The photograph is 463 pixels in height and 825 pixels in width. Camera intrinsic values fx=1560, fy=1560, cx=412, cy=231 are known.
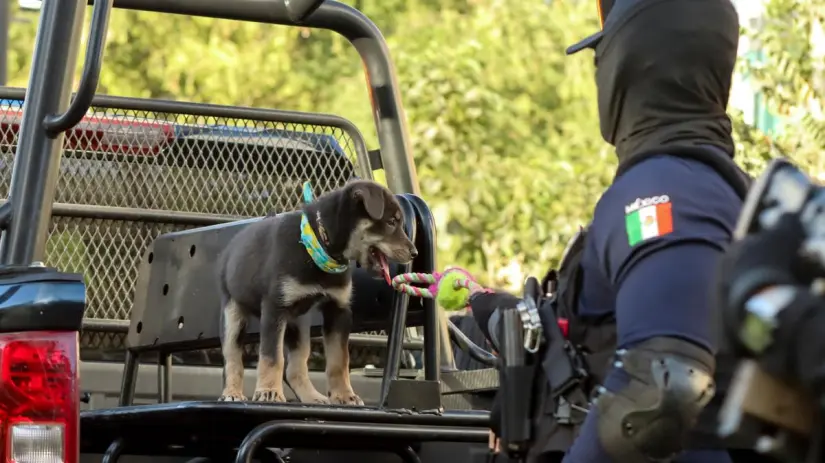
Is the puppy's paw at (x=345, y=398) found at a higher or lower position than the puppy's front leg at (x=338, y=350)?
lower

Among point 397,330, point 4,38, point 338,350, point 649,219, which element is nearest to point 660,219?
point 649,219

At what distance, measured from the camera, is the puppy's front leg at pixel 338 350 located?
4.98 metres

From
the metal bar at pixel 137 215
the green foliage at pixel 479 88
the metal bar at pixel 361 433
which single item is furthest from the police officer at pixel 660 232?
the green foliage at pixel 479 88

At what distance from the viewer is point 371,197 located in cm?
495

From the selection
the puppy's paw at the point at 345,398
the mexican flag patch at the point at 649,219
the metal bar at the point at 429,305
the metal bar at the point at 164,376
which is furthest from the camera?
the metal bar at the point at 164,376

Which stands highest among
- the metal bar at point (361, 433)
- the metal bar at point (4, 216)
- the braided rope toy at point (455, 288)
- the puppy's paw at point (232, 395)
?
the metal bar at point (4, 216)

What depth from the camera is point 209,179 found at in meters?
5.64

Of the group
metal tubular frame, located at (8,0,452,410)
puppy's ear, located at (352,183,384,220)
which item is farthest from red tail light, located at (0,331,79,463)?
puppy's ear, located at (352,183,384,220)

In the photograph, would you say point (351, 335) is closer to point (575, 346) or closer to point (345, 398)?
point (345, 398)

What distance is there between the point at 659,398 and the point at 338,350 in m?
2.23

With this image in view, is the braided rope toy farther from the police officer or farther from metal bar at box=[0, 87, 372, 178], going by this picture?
metal bar at box=[0, 87, 372, 178]

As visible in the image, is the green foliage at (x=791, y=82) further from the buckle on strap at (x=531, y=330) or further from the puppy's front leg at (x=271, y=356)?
the buckle on strap at (x=531, y=330)

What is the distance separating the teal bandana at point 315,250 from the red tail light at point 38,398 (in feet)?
4.58

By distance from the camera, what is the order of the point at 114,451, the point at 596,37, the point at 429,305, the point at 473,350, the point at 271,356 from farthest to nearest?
1. the point at 473,350
2. the point at 271,356
3. the point at 429,305
4. the point at 114,451
5. the point at 596,37
